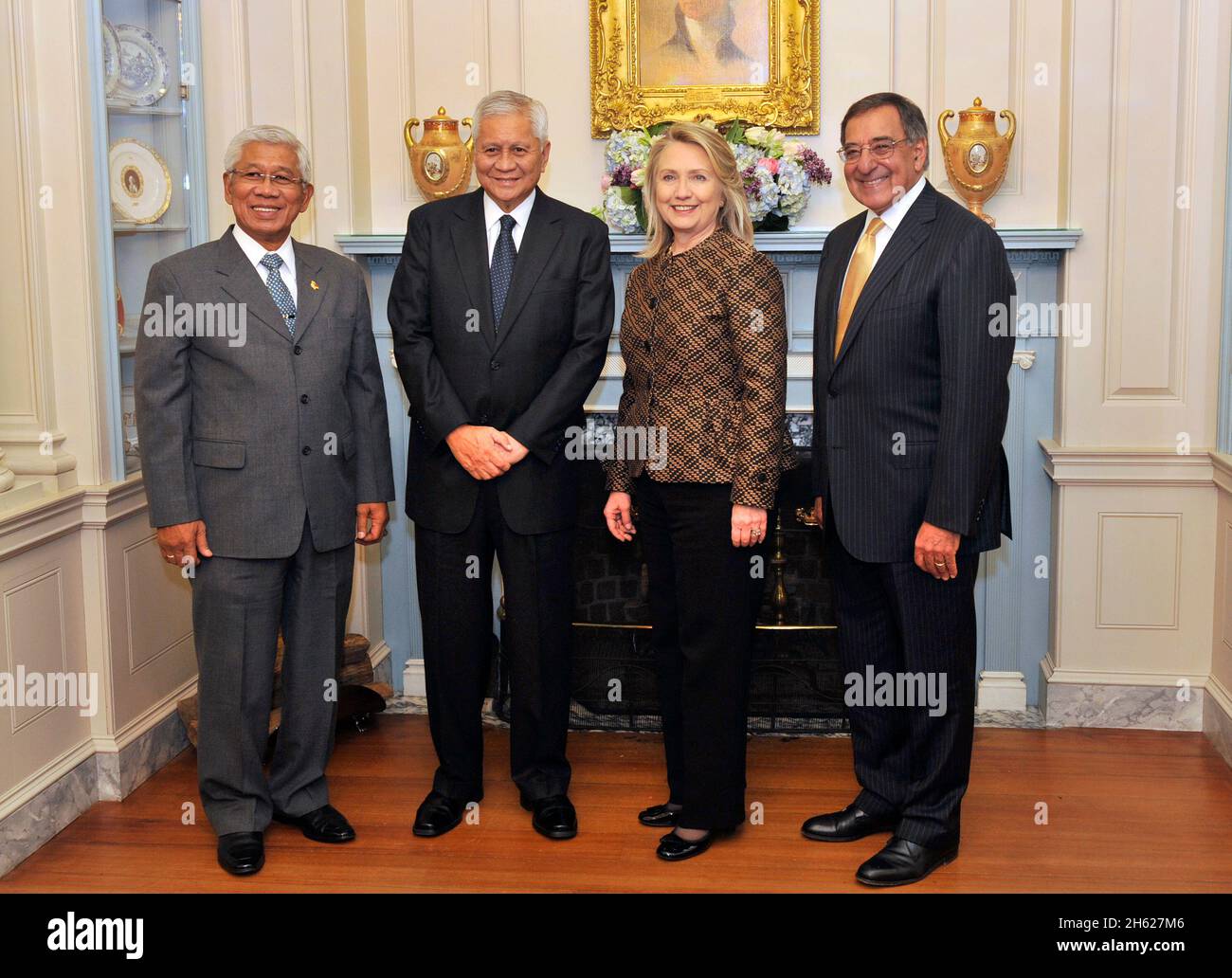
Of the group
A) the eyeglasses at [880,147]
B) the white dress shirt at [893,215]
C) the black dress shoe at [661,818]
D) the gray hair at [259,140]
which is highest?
the gray hair at [259,140]

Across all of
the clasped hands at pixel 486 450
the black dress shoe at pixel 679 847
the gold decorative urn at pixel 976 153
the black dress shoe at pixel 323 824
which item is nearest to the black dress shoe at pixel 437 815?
the black dress shoe at pixel 323 824

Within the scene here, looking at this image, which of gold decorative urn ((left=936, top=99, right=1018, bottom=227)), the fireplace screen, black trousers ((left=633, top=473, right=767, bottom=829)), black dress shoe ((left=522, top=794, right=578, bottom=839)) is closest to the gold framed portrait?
gold decorative urn ((left=936, top=99, right=1018, bottom=227))

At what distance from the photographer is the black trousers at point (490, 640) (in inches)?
140

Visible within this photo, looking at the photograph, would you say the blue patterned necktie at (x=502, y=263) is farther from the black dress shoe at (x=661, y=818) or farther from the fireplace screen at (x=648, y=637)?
the black dress shoe at (x=661, y=818)

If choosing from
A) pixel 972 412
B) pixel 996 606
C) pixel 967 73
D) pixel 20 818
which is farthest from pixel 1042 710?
pixel 20 818

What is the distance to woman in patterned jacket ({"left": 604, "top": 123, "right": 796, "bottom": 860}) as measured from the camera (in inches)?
127

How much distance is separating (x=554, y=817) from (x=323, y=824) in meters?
0.62

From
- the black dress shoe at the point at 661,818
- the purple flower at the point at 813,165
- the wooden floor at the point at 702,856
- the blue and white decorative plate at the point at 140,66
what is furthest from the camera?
the purple flower at the point at 813,165

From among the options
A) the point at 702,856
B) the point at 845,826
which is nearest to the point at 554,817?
the point at 702,856

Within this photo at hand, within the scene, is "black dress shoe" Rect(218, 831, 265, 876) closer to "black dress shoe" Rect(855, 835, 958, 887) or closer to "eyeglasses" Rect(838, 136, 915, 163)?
"black dress shoe" Rect(855, 835, 958, 887)

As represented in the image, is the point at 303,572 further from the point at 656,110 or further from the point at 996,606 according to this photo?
the point at 996,606

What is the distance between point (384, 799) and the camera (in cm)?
392

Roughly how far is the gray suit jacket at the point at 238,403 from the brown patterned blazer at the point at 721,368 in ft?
2.80

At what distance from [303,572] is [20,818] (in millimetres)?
976
